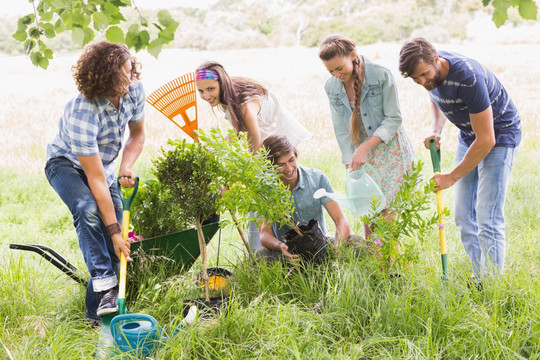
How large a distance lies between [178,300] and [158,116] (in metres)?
8.19

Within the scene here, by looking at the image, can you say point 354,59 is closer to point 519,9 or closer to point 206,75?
point 206,75

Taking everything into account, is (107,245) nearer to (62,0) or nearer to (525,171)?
(62,0)

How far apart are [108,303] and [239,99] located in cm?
143

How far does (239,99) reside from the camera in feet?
11.2

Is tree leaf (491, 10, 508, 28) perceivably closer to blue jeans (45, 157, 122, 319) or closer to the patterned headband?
the patterned headband

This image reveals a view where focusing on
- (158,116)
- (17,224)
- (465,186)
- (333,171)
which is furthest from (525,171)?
(158,116)

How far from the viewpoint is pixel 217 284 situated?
3.15 meters

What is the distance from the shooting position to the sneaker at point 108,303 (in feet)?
9.08

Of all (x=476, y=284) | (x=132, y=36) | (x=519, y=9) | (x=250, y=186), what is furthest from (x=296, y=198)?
(x=519, y=9)

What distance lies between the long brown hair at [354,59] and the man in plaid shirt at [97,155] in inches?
42.2

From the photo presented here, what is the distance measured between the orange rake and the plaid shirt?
159 millimetres

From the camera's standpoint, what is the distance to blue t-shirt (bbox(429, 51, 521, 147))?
266 centimetres

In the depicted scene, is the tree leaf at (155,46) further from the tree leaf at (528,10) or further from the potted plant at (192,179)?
the tree leaf at (528,10)

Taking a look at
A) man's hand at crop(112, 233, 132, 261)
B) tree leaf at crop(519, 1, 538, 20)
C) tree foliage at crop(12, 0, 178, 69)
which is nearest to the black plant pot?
man's hand at crop(112, 233, 132, 261)
